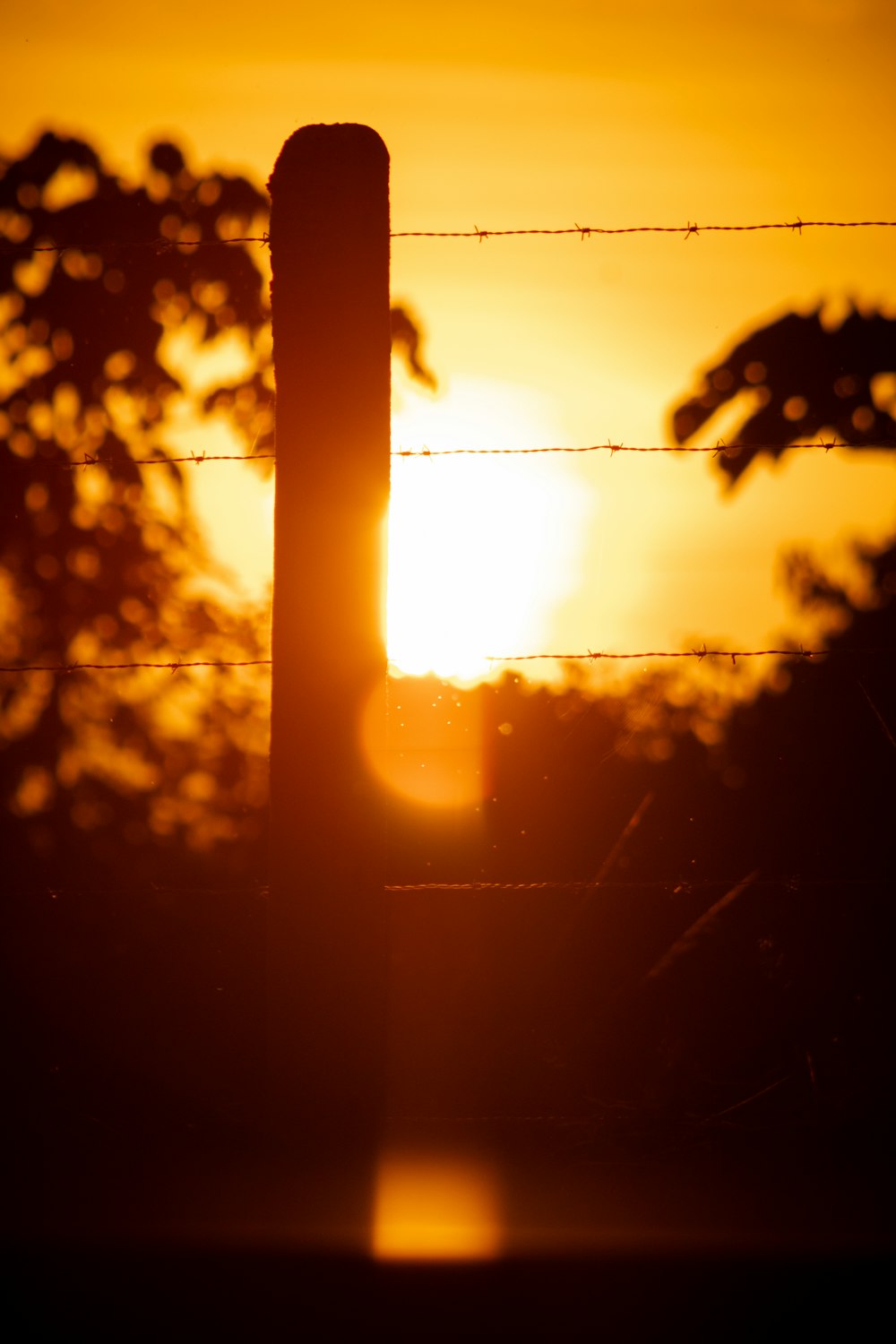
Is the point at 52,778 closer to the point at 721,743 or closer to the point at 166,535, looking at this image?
the point at 166,535

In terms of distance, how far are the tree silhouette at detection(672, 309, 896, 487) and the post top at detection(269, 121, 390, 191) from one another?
83cm

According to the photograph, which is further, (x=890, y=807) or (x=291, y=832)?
(x=890, y=807)

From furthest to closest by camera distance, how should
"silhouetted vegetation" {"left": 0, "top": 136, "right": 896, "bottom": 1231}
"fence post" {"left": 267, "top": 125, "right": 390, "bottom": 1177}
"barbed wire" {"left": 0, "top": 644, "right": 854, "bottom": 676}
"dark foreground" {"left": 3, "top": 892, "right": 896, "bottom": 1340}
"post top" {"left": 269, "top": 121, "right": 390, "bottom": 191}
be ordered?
"barbed wire" {"left": 0, "top": 644, "right": 854, "bottom": 676}
"silhouetted vegetation" {"left": 0, "top": 136, "right": 896, "bottom": 1231}
"post top" {"left": 269, "top": 121, "right": 390, "bottom": 191}
"fence post" {"left": 267, "top": 125, "right": 390, "bottom": 1177}
"dark foreground" {"left": 3, "top": 892, "right": 896, "bottom": 1340}

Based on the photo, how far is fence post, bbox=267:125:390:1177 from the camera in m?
2.38

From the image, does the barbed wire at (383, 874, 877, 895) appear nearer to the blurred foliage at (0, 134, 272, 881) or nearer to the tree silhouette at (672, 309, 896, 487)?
the blurred foliage at (0, 134, 272, 881)

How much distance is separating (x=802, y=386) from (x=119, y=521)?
176 centimetres

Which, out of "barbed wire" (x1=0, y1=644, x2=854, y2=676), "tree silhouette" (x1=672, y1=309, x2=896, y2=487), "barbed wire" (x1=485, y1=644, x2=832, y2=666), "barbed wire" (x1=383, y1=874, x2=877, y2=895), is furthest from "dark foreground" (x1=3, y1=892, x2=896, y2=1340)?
"tree silhouette" (x1=672, y1=309, x2=896, y2=487)

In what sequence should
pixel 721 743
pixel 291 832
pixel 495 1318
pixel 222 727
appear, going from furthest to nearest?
pixel 222 727 < pixel 721 743 < pixel 291 832 < pixel 495 1318

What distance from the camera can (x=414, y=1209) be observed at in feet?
6.79

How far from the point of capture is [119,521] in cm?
352

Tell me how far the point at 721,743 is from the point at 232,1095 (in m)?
1.21

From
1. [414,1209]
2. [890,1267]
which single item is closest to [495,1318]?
[414,1209]

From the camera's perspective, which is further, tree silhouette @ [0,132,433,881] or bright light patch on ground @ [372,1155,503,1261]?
tree silhouette @ [0,132,433,881]

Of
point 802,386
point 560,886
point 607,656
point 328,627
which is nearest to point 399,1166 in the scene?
point 560,886
